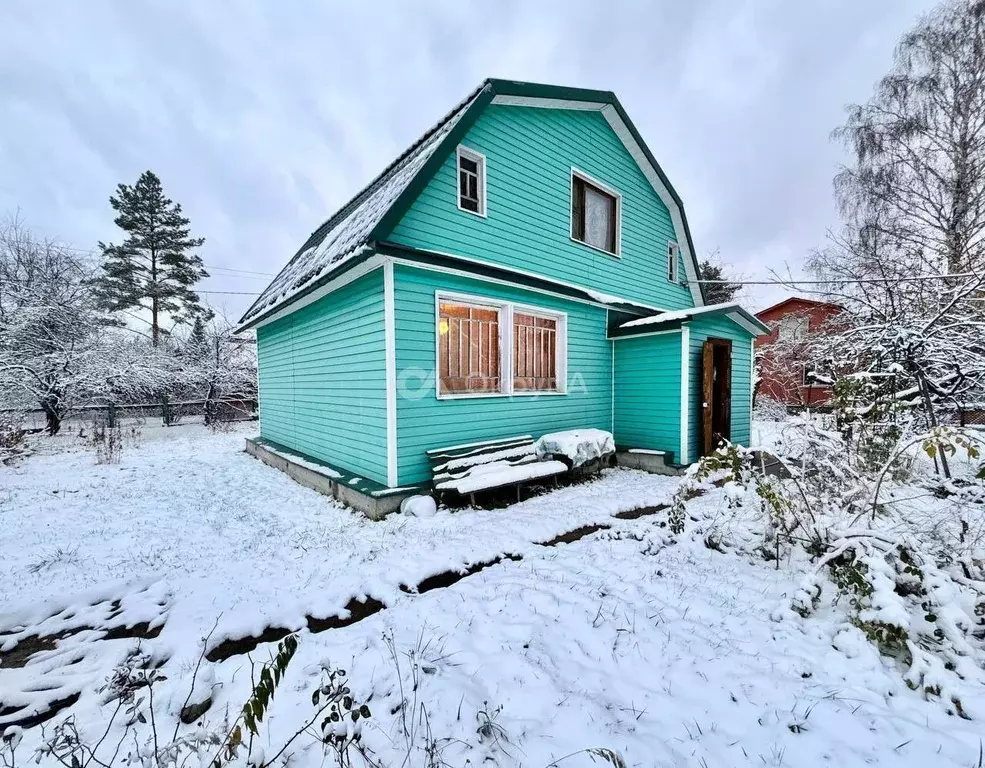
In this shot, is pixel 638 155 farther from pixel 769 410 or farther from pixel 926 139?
pixel 769 410

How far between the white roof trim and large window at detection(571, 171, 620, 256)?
3.86 ft

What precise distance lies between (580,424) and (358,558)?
4875 millimetres

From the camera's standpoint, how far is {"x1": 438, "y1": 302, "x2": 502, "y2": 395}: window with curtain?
5676 mm

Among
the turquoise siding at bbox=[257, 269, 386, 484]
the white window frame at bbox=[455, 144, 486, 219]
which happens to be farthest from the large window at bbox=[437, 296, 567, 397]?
the white window frame at bbox=[455, 144, 486, 219]

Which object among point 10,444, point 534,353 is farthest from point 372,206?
point 10,444

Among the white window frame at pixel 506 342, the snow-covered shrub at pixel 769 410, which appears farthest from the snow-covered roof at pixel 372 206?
the snow-covered shrub at pixel 769 410

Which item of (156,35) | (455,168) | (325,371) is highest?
(156,35)

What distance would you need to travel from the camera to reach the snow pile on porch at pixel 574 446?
6.05m

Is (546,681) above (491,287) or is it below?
below

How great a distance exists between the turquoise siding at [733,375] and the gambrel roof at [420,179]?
10.6ft

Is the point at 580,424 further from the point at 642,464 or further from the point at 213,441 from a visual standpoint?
the point at 213,441

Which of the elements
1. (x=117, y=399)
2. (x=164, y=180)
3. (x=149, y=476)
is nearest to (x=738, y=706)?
(x=149, y=476)

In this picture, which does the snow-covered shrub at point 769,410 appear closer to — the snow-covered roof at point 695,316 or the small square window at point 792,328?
the small square window at point 792,328

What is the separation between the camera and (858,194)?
11867mm
